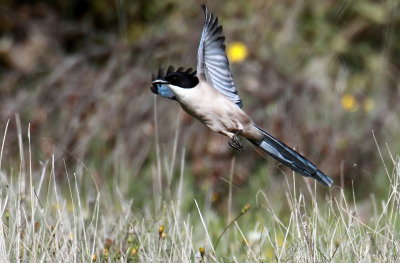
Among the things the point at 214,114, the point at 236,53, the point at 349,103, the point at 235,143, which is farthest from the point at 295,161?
the point at 349,103

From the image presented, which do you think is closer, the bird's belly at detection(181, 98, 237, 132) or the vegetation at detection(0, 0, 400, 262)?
the bird's belly at detection(181, 98, 237, 132)

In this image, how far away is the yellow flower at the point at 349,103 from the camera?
7.46 m

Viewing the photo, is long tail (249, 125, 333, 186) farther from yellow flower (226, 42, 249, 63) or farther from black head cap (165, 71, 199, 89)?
yellow flower (226, 42, 249, 63)

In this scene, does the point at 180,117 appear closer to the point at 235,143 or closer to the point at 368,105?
the point at 368,105

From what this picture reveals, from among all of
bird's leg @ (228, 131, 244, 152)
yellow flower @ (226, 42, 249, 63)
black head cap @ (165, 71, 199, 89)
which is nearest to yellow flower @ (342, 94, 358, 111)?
yellow flower @ (226, 42, 249, 63)

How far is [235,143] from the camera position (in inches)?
142

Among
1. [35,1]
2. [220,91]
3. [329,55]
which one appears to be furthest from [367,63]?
[220,91]

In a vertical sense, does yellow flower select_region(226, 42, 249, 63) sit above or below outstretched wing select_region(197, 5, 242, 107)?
above

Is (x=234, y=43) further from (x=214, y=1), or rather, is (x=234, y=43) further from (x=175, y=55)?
(x=214, y=1)

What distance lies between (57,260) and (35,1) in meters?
6.28

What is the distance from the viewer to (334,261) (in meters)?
3.66

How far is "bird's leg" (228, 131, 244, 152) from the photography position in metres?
3.57

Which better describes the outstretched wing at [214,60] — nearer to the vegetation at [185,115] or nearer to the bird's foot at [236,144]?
the bird's foot at [236,144]

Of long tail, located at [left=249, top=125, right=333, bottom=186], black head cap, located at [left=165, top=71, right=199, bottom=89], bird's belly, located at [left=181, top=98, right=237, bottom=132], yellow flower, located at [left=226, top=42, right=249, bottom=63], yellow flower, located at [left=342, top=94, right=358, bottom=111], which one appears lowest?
long tail, located at [left=249, top=125, right=333, bottom=186]
